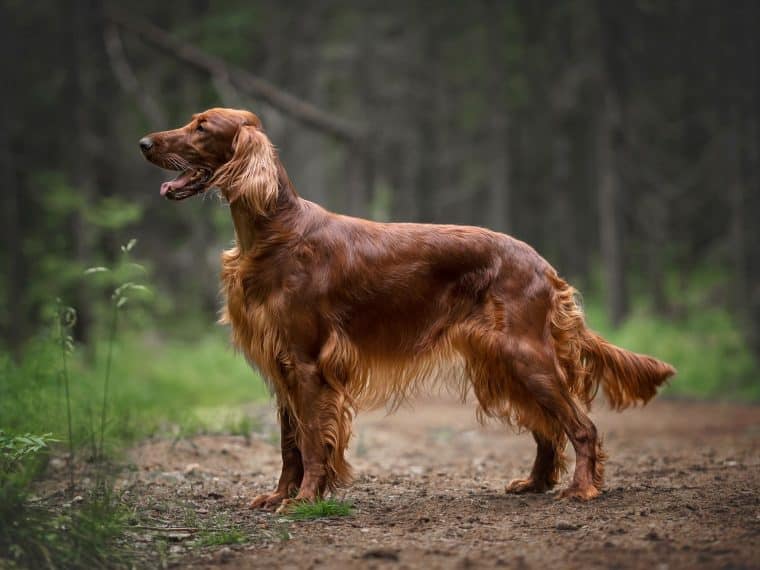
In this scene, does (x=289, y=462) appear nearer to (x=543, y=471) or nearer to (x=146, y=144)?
(x=543, y=471)

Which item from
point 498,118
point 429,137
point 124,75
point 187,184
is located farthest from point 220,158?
point 429,137

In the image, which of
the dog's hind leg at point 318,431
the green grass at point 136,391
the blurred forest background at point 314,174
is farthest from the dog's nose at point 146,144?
the dog's hind leg at point 318,431

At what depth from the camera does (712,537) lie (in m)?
3.67

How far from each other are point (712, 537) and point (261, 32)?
729 inches

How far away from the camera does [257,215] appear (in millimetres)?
4820

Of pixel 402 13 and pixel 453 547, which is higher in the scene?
pixel 402 13

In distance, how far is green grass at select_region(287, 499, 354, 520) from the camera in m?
4.49

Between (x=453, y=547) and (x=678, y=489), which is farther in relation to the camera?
(x=678, y=489)

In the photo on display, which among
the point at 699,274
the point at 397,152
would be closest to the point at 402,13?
the point at 397,152

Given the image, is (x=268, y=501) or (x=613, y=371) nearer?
(x=268, y=501)

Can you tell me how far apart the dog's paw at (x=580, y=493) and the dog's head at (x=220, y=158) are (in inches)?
89.9

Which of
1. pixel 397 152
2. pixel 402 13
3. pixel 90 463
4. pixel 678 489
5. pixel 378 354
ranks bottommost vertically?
pixel 90 463

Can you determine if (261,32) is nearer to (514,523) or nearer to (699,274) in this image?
(699,274)

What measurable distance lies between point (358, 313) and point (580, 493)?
1.57 m
